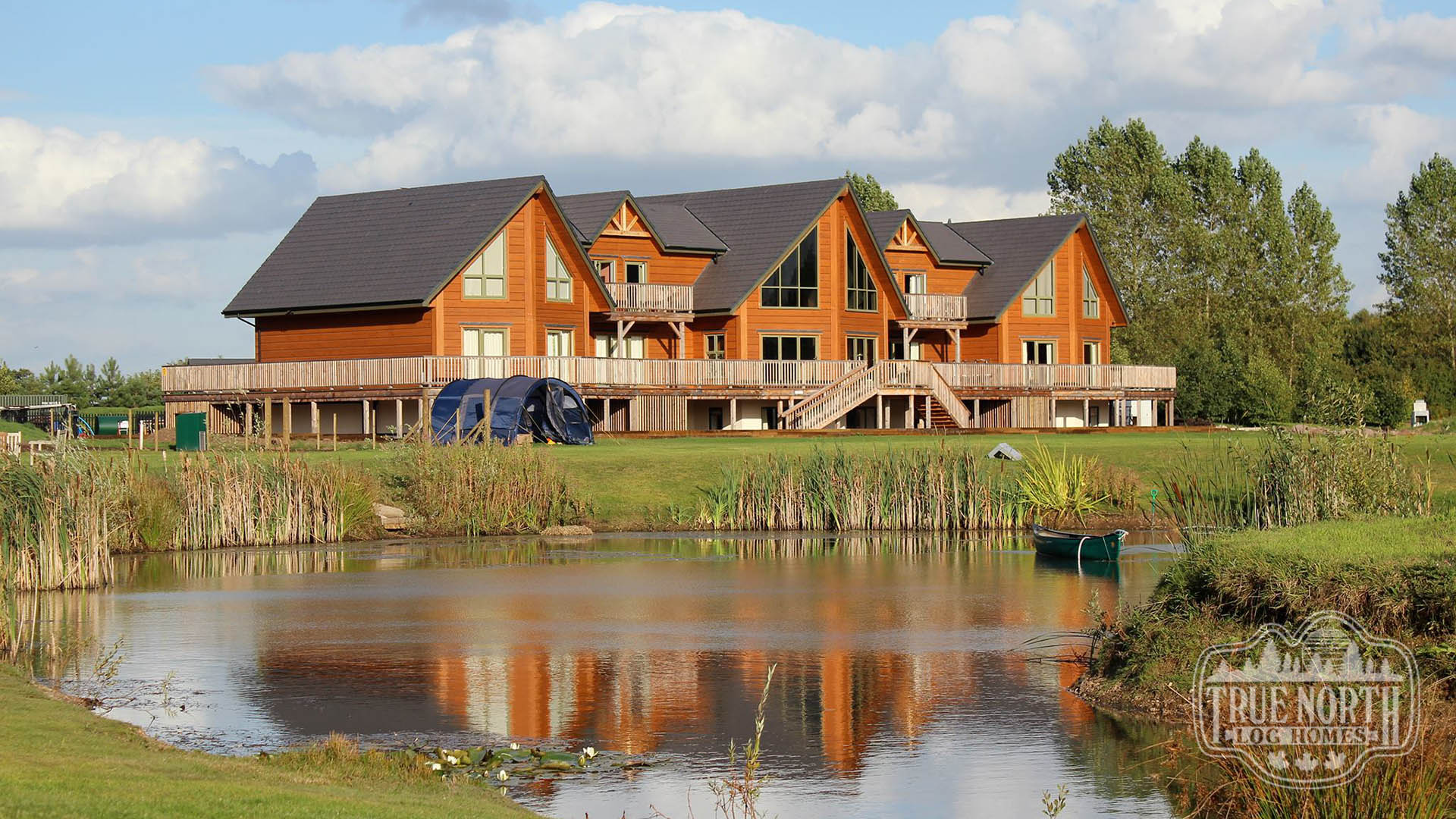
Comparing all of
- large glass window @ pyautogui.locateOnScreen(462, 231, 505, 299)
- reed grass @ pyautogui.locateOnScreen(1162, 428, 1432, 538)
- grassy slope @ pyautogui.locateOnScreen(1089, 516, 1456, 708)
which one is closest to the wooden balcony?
large glass window @ pyautogui.locateOnScreen(462, 231, 505, 299)

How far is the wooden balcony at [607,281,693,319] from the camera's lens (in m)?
57.8

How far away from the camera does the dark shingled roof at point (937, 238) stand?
66.9 meters

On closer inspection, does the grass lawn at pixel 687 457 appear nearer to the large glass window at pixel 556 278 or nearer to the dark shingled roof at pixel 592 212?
the large glass window at pixel 556 278

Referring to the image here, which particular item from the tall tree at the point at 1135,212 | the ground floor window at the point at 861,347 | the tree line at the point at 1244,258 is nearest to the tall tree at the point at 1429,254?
the tree line at the point at 1244,258

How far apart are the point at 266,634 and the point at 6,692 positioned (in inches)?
233

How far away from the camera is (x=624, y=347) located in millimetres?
60031

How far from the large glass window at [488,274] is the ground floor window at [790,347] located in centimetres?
1021

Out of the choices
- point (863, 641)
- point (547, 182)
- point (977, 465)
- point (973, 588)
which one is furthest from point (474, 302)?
point (863, 641)

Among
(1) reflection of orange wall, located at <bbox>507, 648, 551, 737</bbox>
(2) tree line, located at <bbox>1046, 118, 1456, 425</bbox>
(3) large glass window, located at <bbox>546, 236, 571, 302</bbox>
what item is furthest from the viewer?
(2) tree line, located at <bbox>1046, 118, 1456, 425</bbox>

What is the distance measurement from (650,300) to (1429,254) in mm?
46448

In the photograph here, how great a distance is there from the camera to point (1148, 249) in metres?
85.8

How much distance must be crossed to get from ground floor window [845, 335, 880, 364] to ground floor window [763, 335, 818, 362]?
4.60 feet

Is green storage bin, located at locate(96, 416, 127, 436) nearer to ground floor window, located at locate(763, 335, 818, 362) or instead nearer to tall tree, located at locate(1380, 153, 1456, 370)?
ground floor window, located at locate(763, 335, 818, 362)

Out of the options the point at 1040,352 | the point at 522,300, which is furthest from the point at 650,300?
the point at 1040,352
